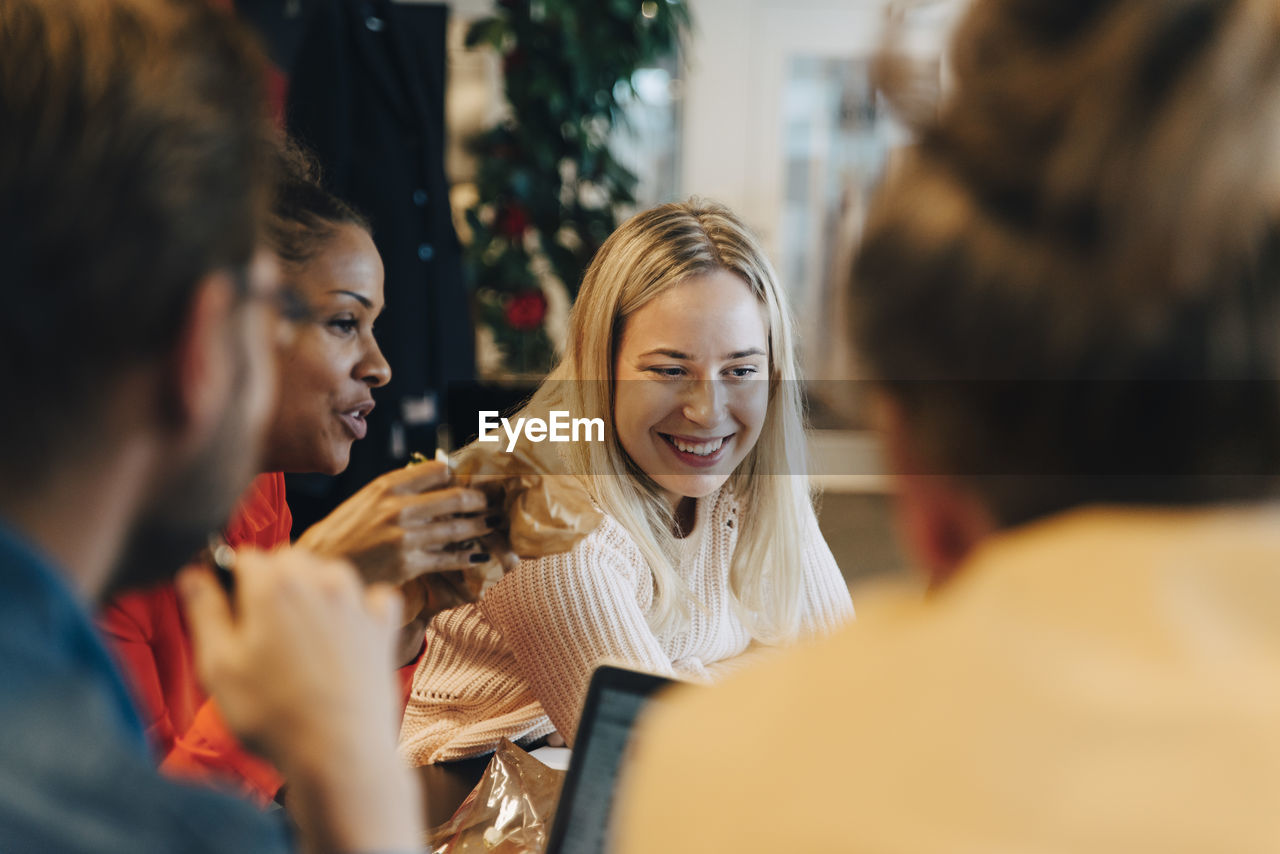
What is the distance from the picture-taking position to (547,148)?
3.26 m

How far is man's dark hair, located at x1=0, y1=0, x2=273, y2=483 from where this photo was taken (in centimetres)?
45

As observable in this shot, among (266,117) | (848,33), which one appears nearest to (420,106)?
(266,117)

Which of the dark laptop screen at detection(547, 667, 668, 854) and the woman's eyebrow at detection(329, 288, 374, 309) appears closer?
the dark laptop screen at detection(547, 667, 668, 854)

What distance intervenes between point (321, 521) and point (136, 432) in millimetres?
589

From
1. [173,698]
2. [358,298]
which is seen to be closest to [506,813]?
[173,698]

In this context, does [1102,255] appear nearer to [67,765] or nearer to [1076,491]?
[1076,491]

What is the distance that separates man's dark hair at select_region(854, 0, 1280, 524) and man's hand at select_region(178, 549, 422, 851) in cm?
29

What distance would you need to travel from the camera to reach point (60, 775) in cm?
42

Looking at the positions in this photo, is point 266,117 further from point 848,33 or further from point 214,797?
point 848,33

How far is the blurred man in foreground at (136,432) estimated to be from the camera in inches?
16.9

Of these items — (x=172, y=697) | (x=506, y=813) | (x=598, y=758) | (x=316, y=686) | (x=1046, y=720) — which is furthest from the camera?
(x=172, y=697)

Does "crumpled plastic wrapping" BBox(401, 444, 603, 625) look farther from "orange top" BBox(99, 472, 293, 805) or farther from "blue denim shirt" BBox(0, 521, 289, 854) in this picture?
"blue denim shirt" BBox(0, 521, 289, 854)

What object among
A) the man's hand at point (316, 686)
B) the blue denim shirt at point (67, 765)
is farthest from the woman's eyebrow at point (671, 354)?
the blue denim shirt at point (67, 765)

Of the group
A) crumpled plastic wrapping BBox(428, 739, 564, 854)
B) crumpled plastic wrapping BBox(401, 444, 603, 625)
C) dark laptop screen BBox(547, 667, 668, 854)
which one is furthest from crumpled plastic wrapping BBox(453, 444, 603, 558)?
crumpled plastic wrapping BBox(428, 739, 564, 854)
